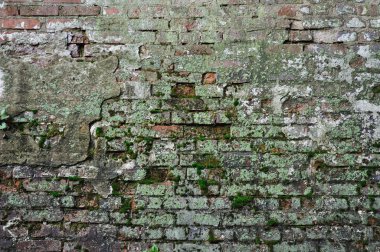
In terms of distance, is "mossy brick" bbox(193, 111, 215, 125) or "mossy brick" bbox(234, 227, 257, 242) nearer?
"mossy brick" bbox(234, 227, 257, 242)

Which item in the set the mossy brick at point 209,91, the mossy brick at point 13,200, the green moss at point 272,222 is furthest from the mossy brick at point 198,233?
the mossy brick at point 13,200

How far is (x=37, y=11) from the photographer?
9.09 ft

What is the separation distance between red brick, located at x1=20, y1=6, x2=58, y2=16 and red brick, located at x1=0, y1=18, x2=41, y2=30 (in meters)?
0.05

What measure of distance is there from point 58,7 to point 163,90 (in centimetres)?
84

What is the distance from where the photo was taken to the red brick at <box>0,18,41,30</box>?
2756 millimetres

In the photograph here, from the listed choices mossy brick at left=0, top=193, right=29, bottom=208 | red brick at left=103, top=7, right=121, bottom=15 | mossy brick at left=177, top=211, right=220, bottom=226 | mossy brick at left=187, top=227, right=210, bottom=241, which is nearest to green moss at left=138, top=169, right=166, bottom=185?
mossy brick at left=177, top=211, right=220, bottom=226

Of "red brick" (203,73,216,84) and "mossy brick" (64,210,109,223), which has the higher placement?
"red brick" (203,73,216,84)

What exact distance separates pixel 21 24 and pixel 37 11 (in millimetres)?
127

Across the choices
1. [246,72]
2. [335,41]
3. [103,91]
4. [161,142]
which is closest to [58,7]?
[103,91]

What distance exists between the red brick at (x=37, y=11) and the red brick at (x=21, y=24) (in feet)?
0.15

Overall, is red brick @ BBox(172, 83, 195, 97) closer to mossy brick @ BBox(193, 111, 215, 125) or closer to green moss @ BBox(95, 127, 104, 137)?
mossy brick @ BBox(193, 111, 215, 125)

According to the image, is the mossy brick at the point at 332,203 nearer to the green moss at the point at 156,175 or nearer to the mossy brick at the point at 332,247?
the mossy brick at the point at 332,247

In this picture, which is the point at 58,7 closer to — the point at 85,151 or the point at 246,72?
the point at 85,151

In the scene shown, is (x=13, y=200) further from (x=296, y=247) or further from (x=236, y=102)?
(x=296, y=247)
